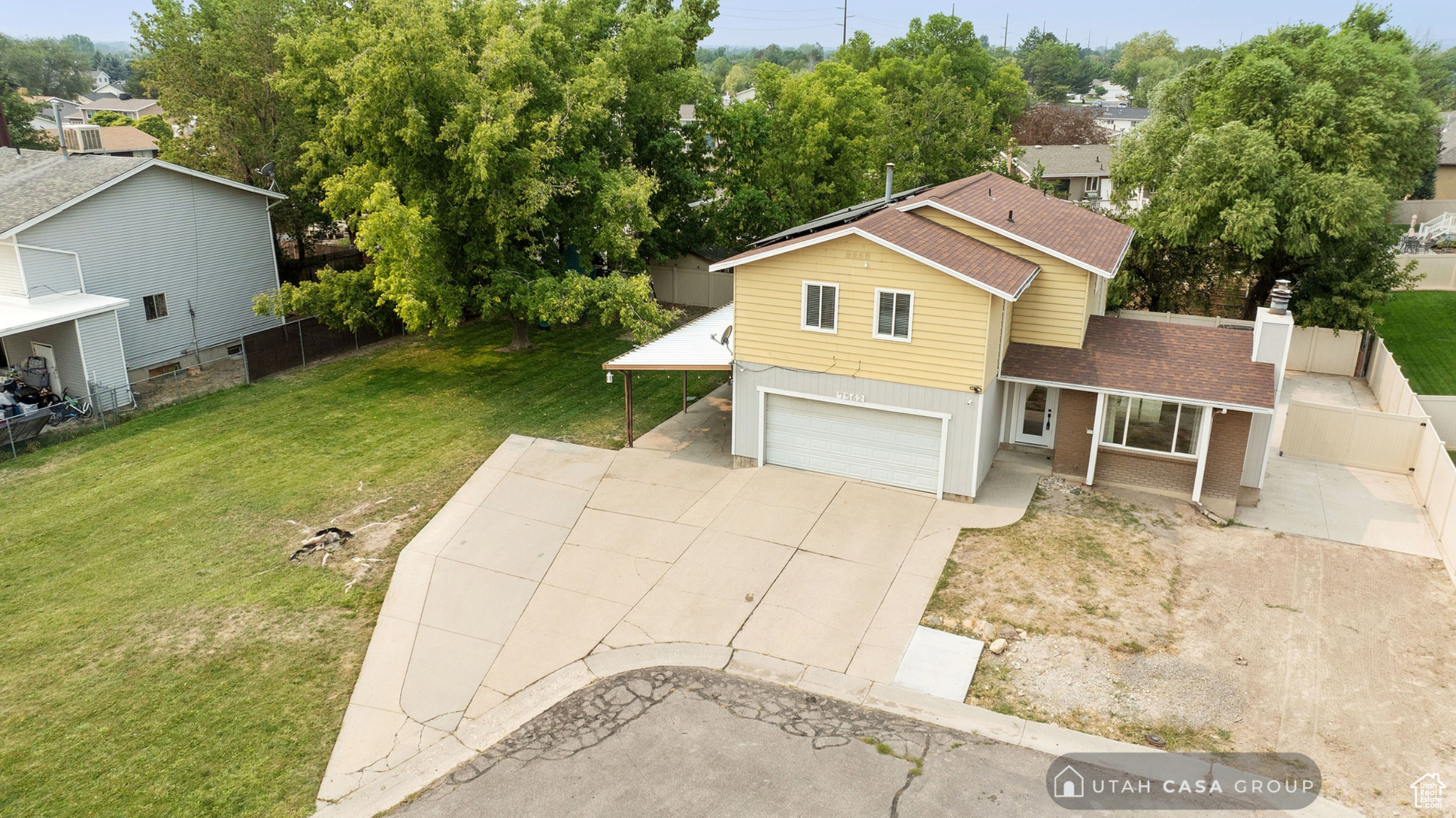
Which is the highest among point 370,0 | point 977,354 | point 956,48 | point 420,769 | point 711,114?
point 956,48

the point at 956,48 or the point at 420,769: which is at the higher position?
the point at 956,48

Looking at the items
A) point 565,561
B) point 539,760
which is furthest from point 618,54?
point 539,760

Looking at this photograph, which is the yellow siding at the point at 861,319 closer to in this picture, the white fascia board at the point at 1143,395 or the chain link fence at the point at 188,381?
the white fascia board at the point at 1143,395

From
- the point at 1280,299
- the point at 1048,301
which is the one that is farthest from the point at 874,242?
the point at 1280,299

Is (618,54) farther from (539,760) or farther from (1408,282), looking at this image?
(1408,282)

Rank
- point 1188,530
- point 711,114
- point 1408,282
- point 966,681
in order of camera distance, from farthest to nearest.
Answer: point 711,114 < point 1408,282 < point 1188,530 < point 966,681

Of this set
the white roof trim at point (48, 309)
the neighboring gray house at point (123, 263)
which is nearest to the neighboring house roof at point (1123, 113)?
the neighboring gray house at point (123, 263)

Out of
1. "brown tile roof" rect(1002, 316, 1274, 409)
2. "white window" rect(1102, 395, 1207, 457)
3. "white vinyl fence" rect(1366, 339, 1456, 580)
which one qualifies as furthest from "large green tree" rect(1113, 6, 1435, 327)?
"white window" rect(1102, 395, 1207, 457)
